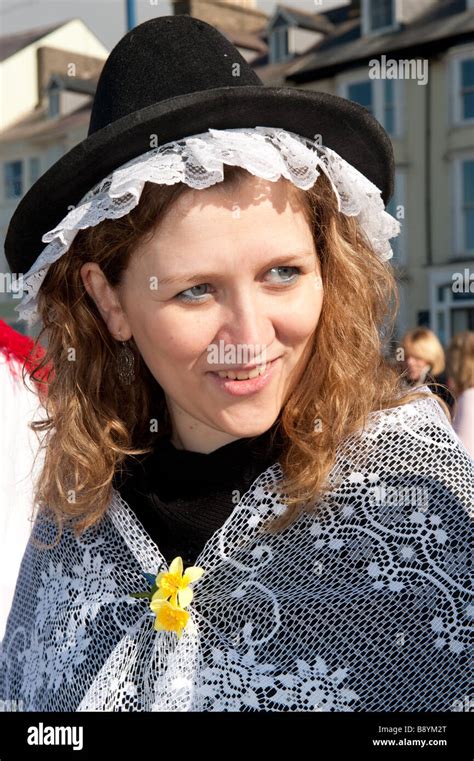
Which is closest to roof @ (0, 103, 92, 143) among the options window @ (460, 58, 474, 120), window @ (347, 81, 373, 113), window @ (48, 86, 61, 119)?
window @ (48, 86, 61, 119)

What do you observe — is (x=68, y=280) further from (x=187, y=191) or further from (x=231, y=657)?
(x=231, y=657)

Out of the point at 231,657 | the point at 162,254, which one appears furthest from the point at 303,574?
the point at 162,254

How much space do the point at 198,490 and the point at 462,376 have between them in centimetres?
375

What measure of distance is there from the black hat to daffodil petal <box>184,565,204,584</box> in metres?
0.76

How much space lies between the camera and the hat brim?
1755mm

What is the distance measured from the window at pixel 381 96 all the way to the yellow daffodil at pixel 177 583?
16448 mm

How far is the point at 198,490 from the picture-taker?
1.96 metres

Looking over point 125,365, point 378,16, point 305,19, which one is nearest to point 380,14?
point 378,16

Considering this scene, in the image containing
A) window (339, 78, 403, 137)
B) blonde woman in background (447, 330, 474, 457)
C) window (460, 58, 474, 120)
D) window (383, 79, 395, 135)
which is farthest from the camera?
window (383, 79, 395, 135)

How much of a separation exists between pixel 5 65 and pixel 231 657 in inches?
962

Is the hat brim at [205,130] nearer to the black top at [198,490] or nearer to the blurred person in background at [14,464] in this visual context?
the black top at [198,490]

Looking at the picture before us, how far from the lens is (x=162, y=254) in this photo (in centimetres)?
178

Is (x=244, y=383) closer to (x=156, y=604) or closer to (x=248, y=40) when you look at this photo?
(x=156, y=604)

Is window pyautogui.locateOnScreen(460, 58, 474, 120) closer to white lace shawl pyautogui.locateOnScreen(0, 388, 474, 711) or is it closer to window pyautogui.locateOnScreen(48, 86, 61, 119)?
window pyautogui.locateOnScreen(48, 86, 61, 119)
